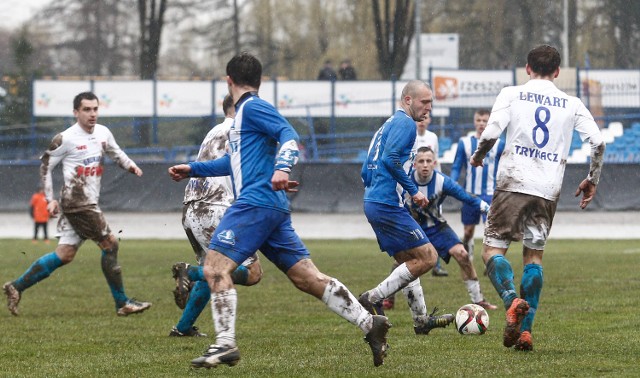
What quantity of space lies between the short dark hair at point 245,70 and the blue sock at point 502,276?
7.17ft

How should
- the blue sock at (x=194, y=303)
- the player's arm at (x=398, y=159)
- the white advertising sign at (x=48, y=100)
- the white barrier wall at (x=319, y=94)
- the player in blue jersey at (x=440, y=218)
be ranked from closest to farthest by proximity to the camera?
the player's arm at (x=398, y=159)
the blue sock at (x=194, y=303)
the player in blue jersey at (x=440, y=218)
the white barrier wall at (x=319, y=94)
the white advertising sign at (x=48, y=100)

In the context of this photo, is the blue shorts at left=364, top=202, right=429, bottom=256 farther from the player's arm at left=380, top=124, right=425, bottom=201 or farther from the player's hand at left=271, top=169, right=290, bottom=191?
the player's hand at left=271, top=169, right=290, bottom=191

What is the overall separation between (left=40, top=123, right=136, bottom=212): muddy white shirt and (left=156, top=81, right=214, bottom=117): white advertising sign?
83.1ft

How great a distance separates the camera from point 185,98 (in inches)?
1473

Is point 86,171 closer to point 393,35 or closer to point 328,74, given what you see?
point 328,74

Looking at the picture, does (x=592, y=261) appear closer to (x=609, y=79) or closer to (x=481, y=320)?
(x=481, y=320)

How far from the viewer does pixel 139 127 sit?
3709 centimetres

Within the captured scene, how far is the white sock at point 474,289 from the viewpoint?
11516mm

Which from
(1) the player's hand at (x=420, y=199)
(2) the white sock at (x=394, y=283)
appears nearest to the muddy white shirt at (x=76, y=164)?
(2) the white sock at (x=394, y=283)

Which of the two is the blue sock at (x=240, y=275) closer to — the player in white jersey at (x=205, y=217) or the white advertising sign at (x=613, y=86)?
the player in white jersey at (x=205, y=217)

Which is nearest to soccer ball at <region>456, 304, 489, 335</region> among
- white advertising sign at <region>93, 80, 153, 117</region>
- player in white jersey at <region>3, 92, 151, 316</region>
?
player in white jersey at <region>3, 92, 151, 316</region>

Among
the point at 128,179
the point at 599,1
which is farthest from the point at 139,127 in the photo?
the point at 599,1

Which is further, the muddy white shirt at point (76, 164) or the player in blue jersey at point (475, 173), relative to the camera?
the player in blue jersey at point (475, 173)

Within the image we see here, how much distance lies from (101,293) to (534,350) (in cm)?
692
